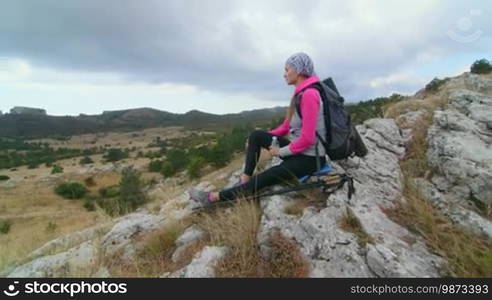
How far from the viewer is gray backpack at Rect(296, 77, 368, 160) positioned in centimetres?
497

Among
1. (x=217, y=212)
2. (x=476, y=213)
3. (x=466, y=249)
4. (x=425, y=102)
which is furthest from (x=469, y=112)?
(x=217, y=212)

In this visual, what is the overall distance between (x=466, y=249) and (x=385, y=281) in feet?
2.81

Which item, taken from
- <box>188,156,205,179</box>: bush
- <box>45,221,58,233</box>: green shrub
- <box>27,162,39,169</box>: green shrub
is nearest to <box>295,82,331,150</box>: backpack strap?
<box>45,221,58,233</box>: green shrub

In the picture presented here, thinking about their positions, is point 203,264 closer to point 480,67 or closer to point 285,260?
point 285,260

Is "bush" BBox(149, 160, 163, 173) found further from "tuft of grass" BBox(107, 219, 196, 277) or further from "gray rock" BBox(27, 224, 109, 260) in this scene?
"tuft of grass" BBox(107, 219, 196, 277)

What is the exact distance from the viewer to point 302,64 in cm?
500

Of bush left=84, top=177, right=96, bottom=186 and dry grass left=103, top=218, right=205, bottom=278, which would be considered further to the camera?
bush left=84, top=177, right=96, bottom=186

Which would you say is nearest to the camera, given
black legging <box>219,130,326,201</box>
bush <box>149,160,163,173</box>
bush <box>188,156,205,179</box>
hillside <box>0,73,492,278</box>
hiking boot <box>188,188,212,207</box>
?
hillside <box>0,73,492,278</box>

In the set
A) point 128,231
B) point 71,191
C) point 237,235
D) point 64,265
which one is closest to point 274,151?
point 237,235

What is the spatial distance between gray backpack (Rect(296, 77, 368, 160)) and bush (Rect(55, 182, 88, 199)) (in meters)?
55.2

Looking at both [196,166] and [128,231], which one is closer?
[128,231]

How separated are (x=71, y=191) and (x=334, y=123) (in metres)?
57.4

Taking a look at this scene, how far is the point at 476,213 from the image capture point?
4613 mm

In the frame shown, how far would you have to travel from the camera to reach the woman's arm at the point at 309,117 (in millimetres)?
4762
